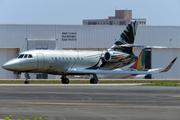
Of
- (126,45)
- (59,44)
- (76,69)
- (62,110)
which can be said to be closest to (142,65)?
(126,45)

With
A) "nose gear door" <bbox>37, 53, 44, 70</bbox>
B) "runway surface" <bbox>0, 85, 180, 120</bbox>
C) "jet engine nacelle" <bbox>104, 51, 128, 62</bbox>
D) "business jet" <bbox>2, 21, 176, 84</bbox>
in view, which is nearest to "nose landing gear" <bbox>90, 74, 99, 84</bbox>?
"business jet" <bbox>2, 21, 176, 84</bbox>

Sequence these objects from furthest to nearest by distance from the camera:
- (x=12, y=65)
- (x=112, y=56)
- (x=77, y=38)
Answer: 1. (x=77, y=38)
2. (x=112, y=56)
3. (x=12, y=65)

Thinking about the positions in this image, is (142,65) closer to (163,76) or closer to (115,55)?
(115,55)

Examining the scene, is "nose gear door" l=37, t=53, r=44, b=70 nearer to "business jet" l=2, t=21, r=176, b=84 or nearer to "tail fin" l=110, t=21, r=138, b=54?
"business jet" l=2, t=21, r=176, b=84

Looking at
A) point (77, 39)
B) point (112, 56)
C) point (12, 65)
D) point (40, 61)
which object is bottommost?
point (12, 65)

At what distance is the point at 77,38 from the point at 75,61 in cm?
1823

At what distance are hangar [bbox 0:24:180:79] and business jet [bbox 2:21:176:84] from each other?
1520 centimetres

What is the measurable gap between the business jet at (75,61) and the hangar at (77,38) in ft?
49.9

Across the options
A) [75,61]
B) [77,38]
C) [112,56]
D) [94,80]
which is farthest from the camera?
[77,38]

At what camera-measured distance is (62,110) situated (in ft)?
50.0

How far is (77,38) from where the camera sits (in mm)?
58062

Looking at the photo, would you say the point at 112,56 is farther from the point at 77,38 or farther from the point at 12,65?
the point at 77,38

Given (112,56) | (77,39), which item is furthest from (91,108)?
(77,39)

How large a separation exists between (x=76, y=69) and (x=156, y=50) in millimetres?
24568
